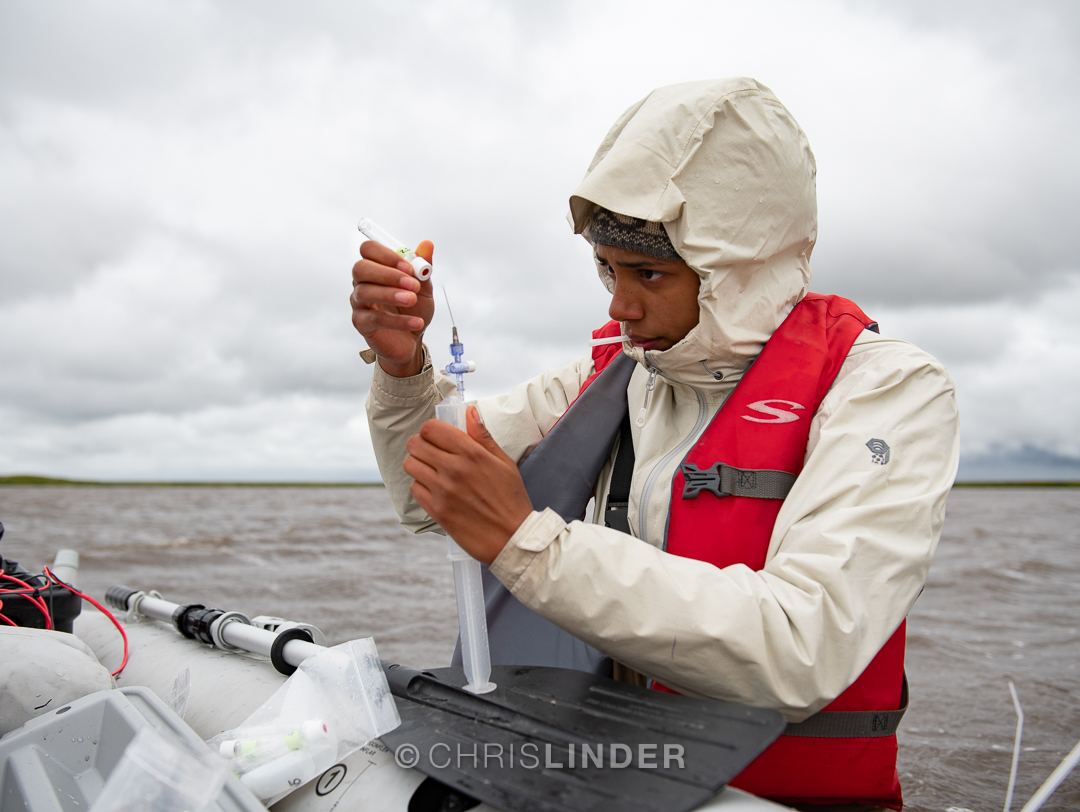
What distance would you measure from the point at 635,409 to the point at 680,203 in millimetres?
713

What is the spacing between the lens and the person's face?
67.7 inches

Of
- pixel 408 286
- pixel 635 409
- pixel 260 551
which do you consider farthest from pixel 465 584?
pixel 260 551

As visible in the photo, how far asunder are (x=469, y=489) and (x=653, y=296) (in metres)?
0.78

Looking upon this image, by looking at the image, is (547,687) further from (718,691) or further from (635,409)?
(635,409)

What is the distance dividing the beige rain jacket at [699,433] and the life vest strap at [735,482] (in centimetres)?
9

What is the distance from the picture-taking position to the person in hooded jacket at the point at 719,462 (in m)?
1.26

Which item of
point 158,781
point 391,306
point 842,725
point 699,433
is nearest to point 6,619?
point 158,781

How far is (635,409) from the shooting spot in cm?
212

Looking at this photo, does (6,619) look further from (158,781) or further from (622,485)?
(622,485)

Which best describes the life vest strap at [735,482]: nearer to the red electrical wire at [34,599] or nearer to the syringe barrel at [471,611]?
the syringe barrel at [471,611]

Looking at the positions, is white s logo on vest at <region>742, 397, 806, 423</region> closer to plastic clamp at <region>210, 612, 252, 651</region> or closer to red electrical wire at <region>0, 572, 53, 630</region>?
plastic clamp at <region>210, 612, 252, 651</region>

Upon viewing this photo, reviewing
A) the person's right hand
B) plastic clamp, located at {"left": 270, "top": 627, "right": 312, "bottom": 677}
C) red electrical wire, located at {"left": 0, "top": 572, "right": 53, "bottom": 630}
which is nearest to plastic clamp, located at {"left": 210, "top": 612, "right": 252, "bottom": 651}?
plastic clamp, located at {"left": 270, "top": 627, "right": 312, "bottom": 677}

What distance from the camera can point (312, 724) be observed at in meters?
1.46

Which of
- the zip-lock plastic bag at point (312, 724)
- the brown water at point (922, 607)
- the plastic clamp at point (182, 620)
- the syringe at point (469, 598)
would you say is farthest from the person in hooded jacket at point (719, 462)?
the brown water at point (922, 607)
